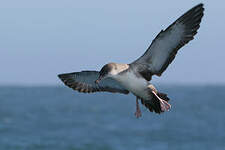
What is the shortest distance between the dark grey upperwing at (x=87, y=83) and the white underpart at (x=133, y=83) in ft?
5.33

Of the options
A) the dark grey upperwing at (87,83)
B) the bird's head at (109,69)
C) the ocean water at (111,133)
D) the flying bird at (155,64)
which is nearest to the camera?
the bird's head at (109,69)

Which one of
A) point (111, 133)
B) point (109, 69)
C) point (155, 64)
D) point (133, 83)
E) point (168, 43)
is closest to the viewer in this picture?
point (109, 69)

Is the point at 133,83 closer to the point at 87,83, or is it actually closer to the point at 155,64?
the point at 155,64

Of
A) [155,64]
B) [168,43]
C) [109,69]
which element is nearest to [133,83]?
[109,69]

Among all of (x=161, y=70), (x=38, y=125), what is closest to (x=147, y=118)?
(x=38, y=125)

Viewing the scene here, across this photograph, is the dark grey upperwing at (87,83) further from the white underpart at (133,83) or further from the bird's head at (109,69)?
the bird's head at (109,69)

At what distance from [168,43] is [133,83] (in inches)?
48.9

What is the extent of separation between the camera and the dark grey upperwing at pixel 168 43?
13.6 meters

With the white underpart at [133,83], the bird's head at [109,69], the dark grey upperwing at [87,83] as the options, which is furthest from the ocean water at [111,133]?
the bird's head at [109,69]

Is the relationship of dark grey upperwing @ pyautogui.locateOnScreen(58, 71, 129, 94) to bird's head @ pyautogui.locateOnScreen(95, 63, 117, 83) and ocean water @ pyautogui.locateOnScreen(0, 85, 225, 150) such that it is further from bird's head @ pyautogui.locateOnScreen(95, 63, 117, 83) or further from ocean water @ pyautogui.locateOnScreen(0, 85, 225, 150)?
ocean water @ pyautogui.locateOnScreen(0, 85, 225, 150)

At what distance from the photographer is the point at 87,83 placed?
52.2ft

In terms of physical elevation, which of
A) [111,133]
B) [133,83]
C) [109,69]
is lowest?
[133,83]

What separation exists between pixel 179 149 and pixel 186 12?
4212 centimetres

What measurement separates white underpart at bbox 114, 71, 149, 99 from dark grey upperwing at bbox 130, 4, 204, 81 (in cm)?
24
